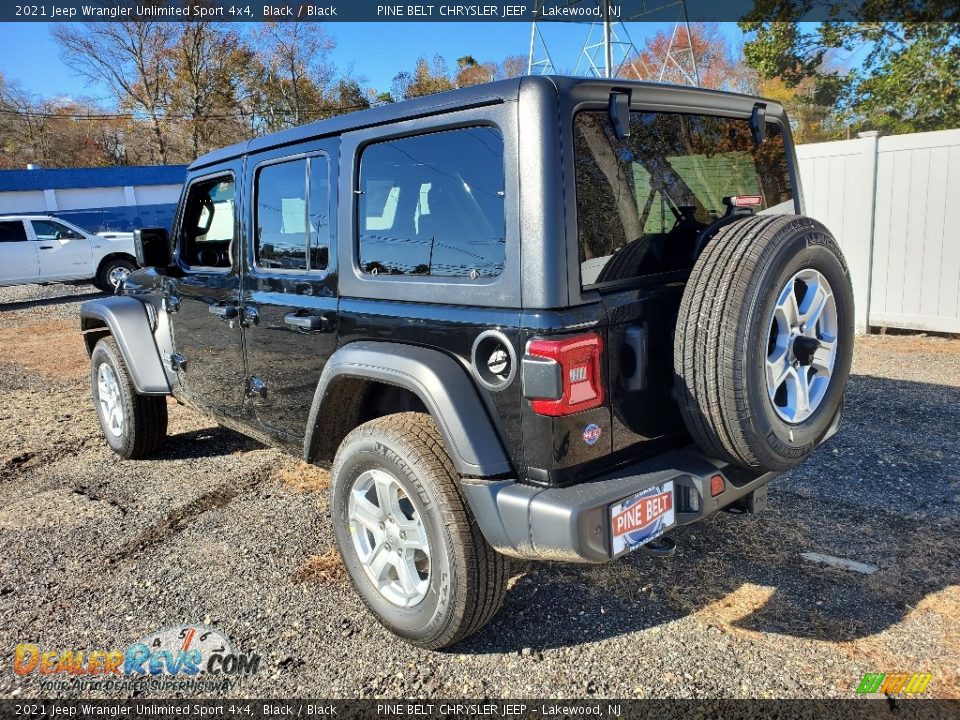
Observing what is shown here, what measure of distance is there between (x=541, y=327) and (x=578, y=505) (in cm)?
55

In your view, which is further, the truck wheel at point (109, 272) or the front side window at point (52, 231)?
the truck wheel at point (109, 272)

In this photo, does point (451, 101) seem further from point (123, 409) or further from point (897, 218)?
point (897, 218)

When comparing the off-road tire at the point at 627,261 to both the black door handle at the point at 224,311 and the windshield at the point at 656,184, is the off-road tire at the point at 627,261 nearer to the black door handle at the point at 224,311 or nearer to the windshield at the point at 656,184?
the windshield at the point at 656,184

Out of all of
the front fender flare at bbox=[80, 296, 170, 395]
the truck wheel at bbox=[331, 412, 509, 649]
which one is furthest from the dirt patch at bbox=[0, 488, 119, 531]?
the truck wheel at bbox=[331, 412, 509, 649]

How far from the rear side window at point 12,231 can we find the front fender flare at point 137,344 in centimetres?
1260

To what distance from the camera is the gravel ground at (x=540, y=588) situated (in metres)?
2.50

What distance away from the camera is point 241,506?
13.2 feet

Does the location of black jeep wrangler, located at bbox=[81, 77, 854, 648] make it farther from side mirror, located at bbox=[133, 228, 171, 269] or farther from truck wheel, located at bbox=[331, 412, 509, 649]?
side mirror, located at bbox=[133, 228, 171, 269]

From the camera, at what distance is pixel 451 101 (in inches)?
95.3

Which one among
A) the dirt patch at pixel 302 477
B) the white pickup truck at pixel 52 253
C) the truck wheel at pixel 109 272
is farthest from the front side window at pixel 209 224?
the truck wheel at pixel 109 272

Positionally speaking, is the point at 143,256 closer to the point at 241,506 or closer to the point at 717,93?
the point at 241,506

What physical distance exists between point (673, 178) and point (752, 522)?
1875mm

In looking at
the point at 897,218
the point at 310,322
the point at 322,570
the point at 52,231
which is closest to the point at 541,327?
the point at 310,322

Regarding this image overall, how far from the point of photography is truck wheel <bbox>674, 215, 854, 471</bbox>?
222 centimetres
